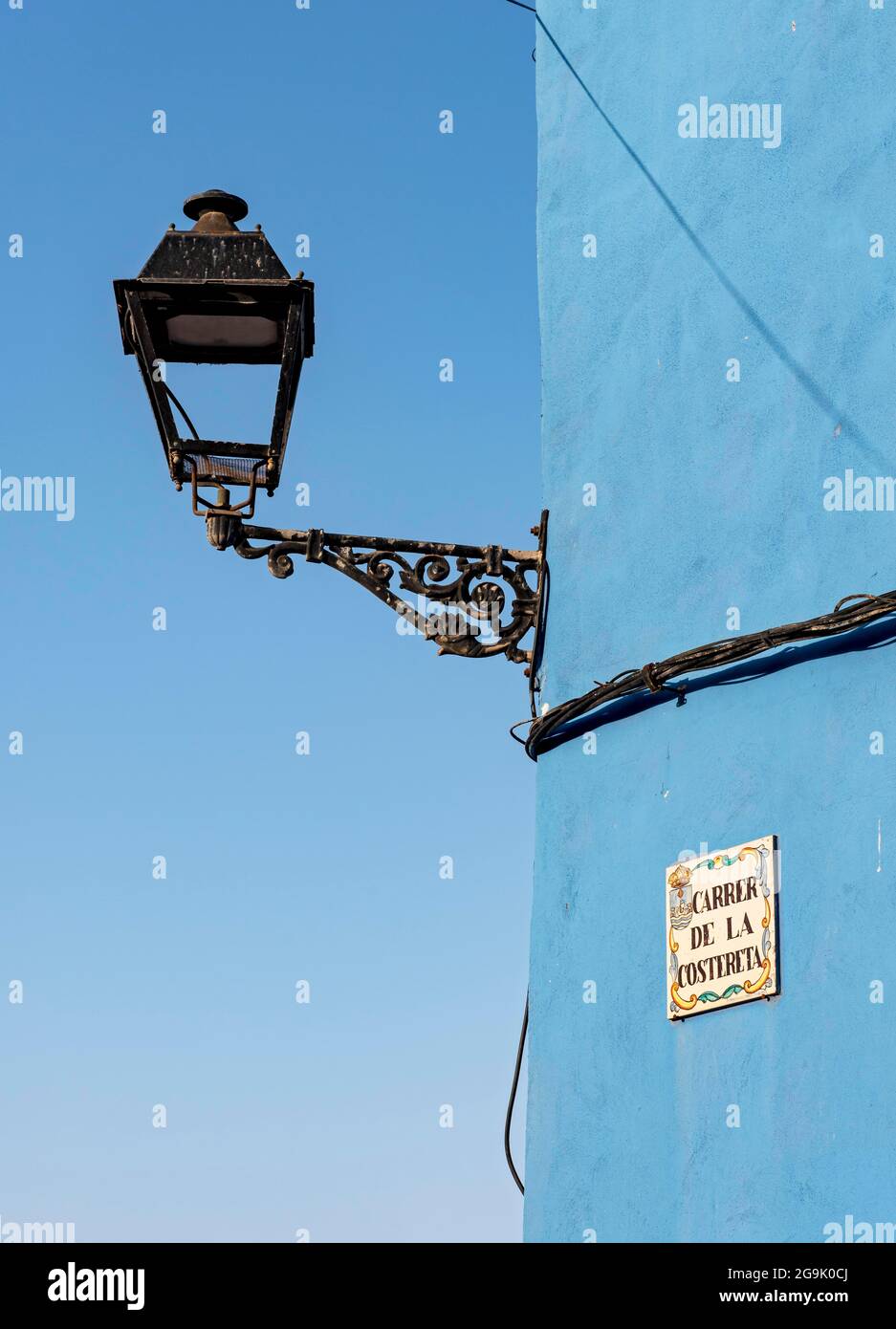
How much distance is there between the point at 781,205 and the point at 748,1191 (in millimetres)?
2324

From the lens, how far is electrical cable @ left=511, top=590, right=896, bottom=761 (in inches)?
169

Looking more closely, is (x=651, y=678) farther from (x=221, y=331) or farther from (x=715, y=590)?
(x=221, y=331)

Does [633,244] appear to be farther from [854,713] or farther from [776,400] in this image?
[854,713]

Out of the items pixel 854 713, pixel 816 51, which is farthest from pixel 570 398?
pixel 854 713

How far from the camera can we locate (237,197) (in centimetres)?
553

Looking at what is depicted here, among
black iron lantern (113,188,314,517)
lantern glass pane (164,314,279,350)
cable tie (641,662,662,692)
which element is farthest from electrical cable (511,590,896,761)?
lantern glass pane (164,314,279,350)

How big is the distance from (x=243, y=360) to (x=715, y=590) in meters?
1.42

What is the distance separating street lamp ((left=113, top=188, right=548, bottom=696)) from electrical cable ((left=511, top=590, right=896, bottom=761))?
0.31m

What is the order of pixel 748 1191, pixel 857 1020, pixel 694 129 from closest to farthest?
pixel 857 1020, pixel 748 1191, pixel 694 129

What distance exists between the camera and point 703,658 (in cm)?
487

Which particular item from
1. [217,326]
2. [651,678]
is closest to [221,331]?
[217,326]

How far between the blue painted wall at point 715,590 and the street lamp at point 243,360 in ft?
1.24

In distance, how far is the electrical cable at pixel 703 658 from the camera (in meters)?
4.30

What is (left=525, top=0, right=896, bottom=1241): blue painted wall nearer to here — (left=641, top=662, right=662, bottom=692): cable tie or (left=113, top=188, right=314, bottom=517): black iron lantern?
(left=641, top=662, right=662, bottom=692): cable tie
